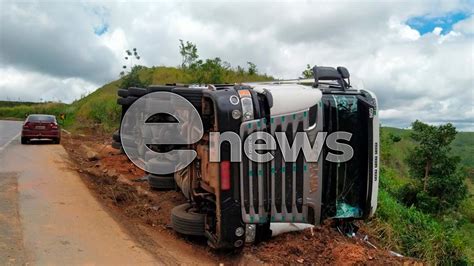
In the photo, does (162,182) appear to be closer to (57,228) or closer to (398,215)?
(57,228)

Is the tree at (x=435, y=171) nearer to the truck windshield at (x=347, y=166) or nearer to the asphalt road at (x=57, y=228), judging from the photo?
the truck windshield at (x=347, y=166)

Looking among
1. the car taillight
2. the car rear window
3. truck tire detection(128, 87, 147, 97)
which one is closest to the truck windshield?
the car taillight

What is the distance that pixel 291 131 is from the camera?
4926 millimetres

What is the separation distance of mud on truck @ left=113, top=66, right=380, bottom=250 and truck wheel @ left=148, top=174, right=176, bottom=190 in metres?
1.86

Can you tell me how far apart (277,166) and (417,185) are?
12088 millimetres

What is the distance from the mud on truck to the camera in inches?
186

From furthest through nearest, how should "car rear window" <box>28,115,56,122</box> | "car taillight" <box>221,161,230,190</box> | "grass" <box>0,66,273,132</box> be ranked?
1. "grass" <box>0,66,273,132</box>
2. "car rear window" <box>28,115,56,122</box>
3. "car taillight" <box>221,161,230,190</box>

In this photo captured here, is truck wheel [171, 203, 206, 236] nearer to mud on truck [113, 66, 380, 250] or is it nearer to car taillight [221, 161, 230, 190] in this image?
mud on truck [113, 66, 380, 250]

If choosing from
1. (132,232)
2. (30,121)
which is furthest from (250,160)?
(30,121)

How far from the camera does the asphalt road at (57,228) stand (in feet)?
16.4

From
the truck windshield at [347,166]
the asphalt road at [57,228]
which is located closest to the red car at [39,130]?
the asphalt road at [57,228]

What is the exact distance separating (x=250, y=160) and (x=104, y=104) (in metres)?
27.2

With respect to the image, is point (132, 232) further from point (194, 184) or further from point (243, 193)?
point (243, 193)

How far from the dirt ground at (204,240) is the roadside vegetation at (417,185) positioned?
180 cm
